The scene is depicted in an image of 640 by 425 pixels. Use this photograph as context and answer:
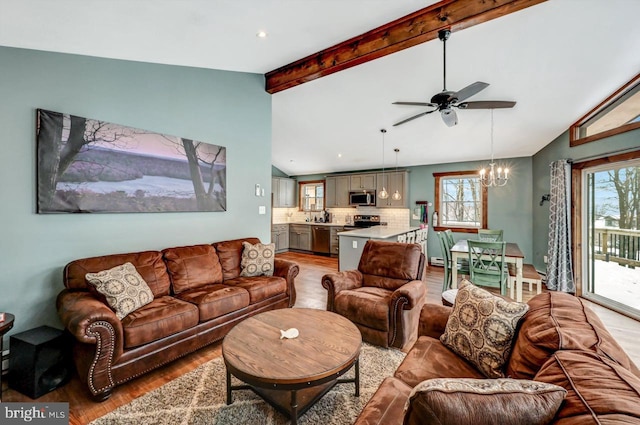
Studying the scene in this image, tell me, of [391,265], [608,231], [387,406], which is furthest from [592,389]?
[608,231]

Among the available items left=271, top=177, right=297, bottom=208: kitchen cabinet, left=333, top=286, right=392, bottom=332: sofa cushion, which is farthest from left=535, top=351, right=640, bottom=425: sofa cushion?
left=271, top=177, right=297, bottom=208: kitchen cabinet

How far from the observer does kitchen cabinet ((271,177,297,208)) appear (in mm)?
8547

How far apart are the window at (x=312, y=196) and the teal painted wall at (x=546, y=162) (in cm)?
542

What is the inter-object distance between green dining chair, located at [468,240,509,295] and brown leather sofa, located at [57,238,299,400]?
2.41 m

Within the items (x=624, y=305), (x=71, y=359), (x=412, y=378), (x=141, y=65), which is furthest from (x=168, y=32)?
(x=624, y=305)

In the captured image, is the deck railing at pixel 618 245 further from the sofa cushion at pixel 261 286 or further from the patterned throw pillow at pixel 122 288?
the patterned throw pillow at pixel 122 288

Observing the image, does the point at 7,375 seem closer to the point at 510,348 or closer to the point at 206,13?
the point at 206,13

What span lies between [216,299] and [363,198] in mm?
5611

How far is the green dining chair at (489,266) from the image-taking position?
138 inches

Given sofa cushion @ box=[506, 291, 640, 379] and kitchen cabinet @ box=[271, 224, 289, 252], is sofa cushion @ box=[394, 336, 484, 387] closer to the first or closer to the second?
sofa cushion @ box=[506, 291, 640, 379]

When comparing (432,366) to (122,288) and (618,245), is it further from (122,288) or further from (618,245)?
(618,245)

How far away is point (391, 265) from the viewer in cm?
324

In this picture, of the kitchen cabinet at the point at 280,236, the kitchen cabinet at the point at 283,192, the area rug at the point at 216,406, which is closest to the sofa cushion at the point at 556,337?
the area rug at the point at 216,406

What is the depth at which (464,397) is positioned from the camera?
0.83 meters
